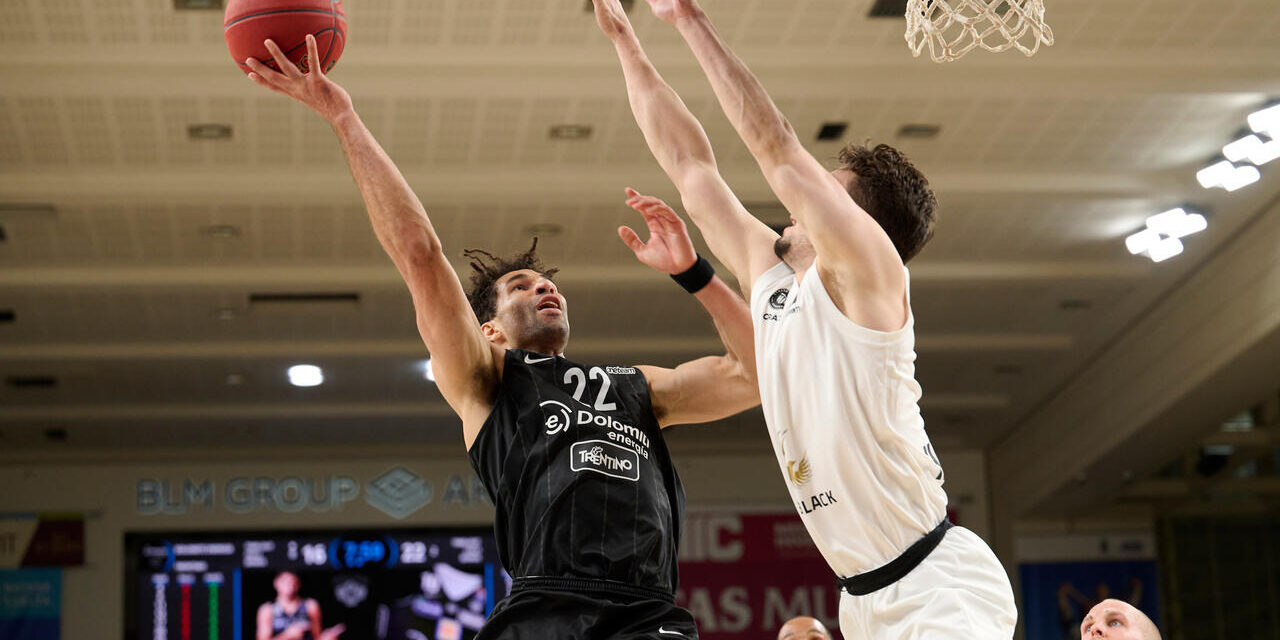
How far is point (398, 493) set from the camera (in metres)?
17.4

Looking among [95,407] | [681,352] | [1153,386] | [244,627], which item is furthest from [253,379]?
[1153,386]

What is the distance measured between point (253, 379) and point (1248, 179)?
9.28 metres

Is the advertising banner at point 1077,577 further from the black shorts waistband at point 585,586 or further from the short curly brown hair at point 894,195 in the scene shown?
the short curly brown hair at point 894,195

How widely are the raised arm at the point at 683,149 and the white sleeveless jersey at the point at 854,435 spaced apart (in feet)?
1.67

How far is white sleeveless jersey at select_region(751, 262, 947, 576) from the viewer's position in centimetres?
324

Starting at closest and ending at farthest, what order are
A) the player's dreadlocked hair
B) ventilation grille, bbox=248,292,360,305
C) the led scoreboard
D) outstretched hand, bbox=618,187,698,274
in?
outstretched hand, bbox=618,187,698,274 → the player's dreadlocked hair → ventilation grille, bbox=248,292,360,305 → the led scoreboard

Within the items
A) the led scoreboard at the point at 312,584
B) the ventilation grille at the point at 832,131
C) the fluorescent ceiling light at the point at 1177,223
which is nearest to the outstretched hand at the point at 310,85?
the ventilation grille at the point at 832,131

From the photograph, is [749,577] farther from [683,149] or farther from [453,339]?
[453,339]

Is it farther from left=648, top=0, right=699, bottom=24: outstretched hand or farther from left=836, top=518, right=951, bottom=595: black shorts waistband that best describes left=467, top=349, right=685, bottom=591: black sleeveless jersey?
left=648, top=0, right=699, bottom=24: outstretched hand

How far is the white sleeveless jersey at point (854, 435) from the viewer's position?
10.6 feet

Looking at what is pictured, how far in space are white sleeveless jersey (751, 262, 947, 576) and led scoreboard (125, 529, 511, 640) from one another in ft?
A: 42.2

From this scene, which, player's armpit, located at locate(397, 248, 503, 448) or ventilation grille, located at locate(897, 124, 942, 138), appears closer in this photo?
player's armpit, located at locate(397, 248, 503, 448)

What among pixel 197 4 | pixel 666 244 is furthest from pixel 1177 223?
pixel 666 244

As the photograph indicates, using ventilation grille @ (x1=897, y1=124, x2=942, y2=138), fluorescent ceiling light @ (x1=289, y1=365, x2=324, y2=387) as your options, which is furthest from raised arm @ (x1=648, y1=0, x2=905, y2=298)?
fluorescent ceiling light @ (x1=289, y1=365, x2=324, y2=387)
